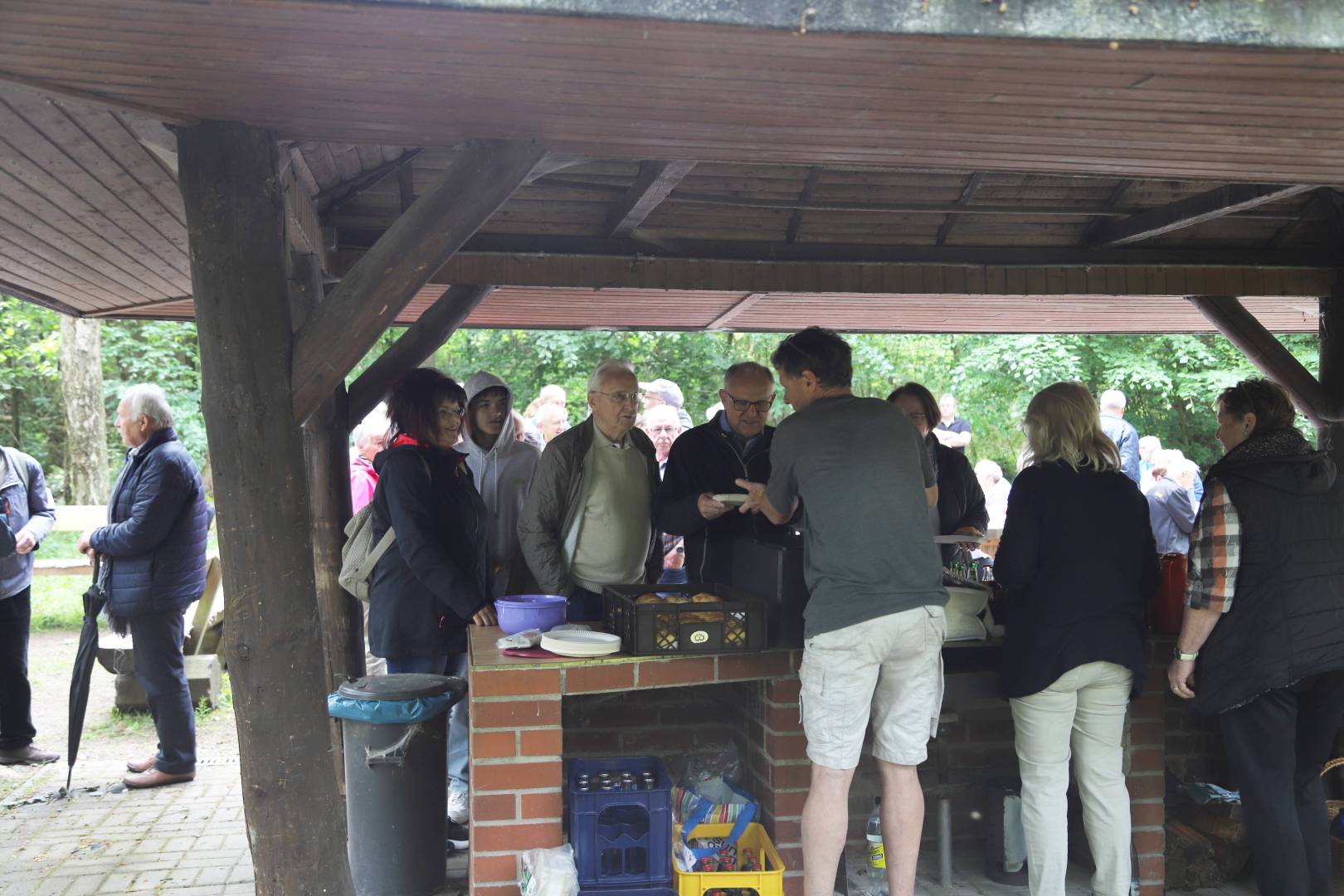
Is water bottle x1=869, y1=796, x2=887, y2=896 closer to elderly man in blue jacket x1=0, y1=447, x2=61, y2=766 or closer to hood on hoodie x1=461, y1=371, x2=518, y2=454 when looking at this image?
hood on hoodie x1=461, y1=371, x2=518, y2=454

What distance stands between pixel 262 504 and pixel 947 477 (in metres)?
3.06

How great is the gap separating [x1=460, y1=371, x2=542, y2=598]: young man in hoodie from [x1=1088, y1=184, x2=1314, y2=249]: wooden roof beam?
309 cm

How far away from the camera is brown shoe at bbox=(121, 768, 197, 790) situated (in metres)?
5.76

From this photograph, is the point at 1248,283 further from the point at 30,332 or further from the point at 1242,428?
the point at 30,332

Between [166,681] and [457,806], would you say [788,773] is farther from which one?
[166,681]

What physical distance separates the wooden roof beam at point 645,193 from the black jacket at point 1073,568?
1684 mm

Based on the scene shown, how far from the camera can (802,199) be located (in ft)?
17.6

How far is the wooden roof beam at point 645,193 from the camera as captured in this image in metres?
4.41

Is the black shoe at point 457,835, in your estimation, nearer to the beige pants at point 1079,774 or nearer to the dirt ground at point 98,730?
the dirt ground at point 98,730

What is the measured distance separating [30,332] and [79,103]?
1839 centimetres

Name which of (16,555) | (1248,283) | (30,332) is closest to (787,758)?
(1248,283)

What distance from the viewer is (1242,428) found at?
388 centimetres

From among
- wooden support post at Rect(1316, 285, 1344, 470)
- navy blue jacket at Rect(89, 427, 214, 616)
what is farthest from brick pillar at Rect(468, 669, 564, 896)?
wooden support post at Rect(1316, 285, 1344, 470)

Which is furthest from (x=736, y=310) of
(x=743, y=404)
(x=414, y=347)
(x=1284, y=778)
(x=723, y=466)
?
(x=1284, y=778)
